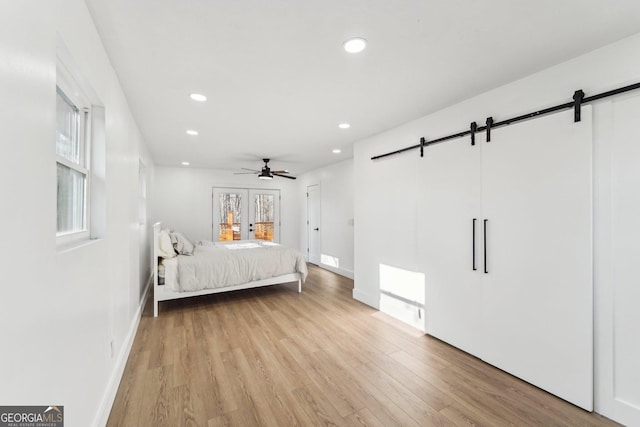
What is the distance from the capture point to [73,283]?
1266mm

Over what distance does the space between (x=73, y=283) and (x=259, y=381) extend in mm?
1494

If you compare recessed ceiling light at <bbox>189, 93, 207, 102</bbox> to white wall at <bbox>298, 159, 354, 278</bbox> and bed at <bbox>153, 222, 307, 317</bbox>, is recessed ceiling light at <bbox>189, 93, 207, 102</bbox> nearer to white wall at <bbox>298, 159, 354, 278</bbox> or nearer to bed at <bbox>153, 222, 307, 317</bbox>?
bed at <bbox>153, 222, 307, 317</bbox>

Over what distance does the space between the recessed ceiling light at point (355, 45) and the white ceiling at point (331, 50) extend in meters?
0.04

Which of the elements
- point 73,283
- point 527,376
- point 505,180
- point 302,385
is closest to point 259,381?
point 302,385

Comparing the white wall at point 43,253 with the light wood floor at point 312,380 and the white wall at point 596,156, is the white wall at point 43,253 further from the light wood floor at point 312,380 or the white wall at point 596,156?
the white wall at point 596,156

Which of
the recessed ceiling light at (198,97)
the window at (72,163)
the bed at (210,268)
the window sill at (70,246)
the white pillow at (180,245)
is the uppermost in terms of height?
the recessed ceiling light at (198,97)

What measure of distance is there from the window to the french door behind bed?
5.20 metres

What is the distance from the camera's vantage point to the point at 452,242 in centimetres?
276

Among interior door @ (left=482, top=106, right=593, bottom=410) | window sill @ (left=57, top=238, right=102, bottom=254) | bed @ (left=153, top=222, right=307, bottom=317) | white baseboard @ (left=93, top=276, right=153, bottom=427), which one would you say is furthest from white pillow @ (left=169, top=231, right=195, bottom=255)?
interior door @ (left=482, top=106, right=593, bottom=410)

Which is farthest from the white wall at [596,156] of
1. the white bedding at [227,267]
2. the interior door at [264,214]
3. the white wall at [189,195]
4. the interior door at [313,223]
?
the white wall at [189,195]

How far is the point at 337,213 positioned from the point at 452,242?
340 cm

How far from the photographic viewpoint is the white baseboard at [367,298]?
3.73 meters

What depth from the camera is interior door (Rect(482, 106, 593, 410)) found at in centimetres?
190

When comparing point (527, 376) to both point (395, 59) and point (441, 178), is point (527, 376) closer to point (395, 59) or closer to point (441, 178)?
point (441, 178)
